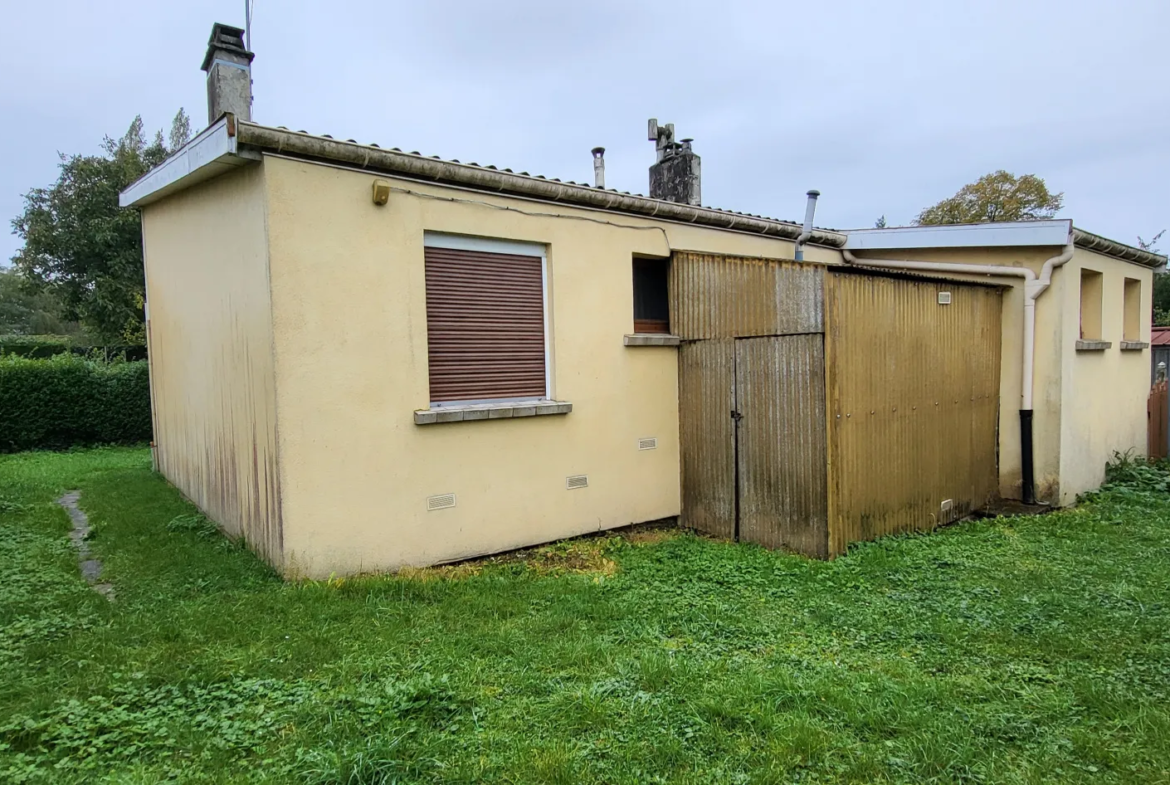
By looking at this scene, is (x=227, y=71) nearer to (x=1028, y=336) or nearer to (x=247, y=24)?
(x=247, y=24)

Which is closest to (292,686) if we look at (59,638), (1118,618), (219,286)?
(59,638)

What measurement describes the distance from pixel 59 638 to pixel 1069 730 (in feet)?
18.1

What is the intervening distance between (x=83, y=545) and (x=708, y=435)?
631 centimetres

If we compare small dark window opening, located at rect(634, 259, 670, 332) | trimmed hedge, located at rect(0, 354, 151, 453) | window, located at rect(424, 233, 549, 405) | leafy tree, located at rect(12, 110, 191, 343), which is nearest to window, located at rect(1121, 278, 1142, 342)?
small dark window opening, located at rect(634, 259, 670, 332)

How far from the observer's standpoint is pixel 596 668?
3457 mm

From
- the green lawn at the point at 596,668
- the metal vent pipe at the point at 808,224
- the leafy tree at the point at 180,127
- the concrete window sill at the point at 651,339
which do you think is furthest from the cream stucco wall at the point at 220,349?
the leafy tree at the point at 180,127

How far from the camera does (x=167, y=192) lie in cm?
716

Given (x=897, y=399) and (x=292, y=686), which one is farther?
(x=897, y=399)

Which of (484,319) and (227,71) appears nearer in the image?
(227,71)

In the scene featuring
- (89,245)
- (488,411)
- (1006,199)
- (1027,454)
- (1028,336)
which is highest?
(1006,199)

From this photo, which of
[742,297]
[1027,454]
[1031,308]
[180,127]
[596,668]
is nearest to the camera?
[596,668]

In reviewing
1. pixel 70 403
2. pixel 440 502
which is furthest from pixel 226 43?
pixel 70 403

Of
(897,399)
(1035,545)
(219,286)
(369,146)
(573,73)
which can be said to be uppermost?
(573,73)

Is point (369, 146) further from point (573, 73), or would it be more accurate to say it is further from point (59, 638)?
point (573, 73)
